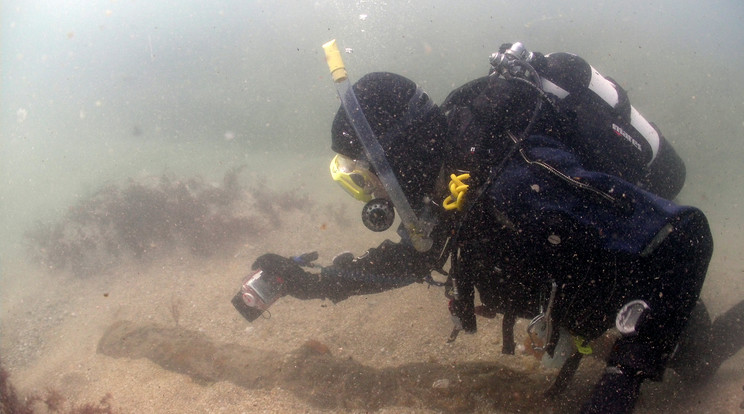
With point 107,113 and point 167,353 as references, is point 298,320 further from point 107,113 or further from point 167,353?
point 107,113

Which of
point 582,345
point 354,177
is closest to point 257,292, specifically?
point 354,177

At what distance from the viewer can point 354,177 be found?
8.70 feet

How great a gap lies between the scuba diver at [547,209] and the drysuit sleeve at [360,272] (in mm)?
20

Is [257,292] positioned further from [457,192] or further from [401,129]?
[457,192]

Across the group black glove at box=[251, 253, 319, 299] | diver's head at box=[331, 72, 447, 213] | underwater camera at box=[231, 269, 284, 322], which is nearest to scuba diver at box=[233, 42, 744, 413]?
diver's head at box=[331, 72, 447, 213]

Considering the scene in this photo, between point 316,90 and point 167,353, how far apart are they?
133ft

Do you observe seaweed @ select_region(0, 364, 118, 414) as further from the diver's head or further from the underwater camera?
the diver's head

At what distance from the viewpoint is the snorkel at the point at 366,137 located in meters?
2.22

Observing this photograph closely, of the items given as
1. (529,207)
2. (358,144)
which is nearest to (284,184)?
(358,144)

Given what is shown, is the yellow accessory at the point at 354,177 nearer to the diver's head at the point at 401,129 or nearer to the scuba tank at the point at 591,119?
the diver's head at the point at 401,129

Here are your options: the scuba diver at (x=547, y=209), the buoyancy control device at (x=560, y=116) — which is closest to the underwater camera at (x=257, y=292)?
the scuba diver at (x=547, y=209)

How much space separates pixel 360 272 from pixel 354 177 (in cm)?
101

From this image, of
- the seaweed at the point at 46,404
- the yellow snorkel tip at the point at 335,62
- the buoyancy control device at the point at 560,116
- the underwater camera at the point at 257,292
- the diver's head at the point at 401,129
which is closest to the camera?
the buoyancy control device at the point at 560,116

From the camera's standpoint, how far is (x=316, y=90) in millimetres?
42438
